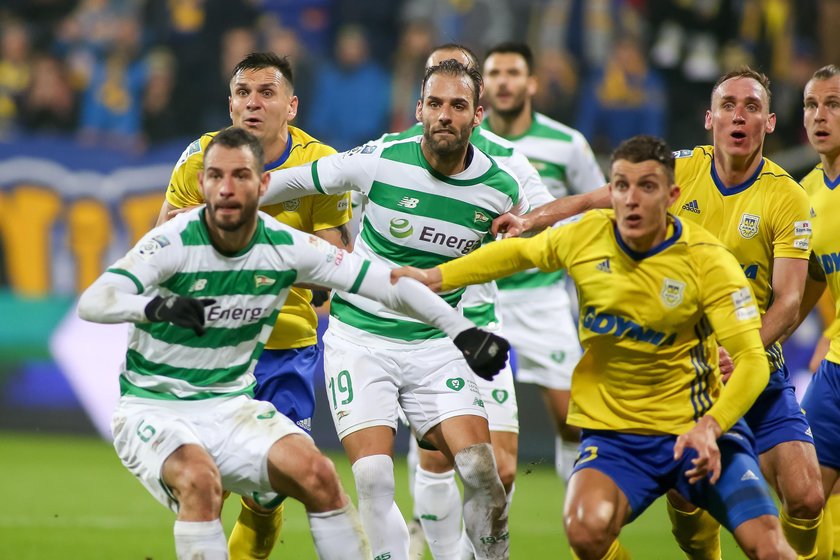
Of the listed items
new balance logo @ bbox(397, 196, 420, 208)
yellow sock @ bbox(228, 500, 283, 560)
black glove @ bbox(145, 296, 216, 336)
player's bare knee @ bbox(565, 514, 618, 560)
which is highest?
new balance logo @ bbox(397, 196, 420, 208)

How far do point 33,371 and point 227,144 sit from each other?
761cm

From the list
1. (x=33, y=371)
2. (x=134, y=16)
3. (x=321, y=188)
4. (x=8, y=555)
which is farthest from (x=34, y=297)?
(x=321, y=188)

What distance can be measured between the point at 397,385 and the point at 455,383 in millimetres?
291

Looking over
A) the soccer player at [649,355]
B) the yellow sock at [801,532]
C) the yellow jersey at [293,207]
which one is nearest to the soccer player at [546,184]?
the yellow jersey at [293,207]

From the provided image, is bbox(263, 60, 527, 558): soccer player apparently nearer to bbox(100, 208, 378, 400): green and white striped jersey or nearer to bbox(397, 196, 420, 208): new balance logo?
bbox(397, 196, 420, 208): new balance logo

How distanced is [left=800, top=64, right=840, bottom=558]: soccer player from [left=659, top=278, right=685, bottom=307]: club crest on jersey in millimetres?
1716

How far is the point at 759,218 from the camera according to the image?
19.4ft

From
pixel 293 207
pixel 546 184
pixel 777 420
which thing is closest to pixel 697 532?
pixel 777 420

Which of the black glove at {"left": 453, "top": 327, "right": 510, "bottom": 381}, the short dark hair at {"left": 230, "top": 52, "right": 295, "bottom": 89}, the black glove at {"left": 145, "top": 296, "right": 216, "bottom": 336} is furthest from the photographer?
the short dark hair at {"left": 230, "top": 52, "right": 295, "bottom": 89}

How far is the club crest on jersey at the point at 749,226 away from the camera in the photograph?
19.5 ft

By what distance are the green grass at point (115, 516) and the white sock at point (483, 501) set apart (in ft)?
1.46

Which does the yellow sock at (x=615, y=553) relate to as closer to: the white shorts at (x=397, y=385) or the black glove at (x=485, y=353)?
the black glove at (x=485, y=353)

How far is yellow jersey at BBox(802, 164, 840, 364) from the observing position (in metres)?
6.41

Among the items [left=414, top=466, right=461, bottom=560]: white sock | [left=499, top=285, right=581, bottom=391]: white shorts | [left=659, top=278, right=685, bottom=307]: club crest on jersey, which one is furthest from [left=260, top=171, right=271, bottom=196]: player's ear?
[left=499, top=285, right=581, bottom=391]: white shorts
